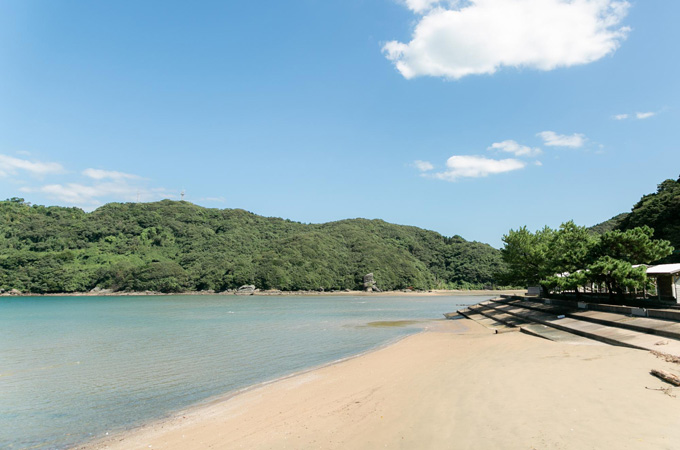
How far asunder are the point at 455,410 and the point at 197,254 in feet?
482

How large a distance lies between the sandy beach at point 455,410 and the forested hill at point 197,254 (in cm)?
12158

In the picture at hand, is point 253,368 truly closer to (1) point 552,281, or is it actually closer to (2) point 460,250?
(1) point 552,281

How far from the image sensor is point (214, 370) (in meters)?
15.7

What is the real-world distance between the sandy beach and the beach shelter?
1079cm

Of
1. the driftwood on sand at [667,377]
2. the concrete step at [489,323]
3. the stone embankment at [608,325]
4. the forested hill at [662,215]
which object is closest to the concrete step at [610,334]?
the stone embankment at [608,325]

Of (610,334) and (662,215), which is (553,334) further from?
(662,215)

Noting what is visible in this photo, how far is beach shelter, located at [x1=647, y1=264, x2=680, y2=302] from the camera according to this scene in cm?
2056

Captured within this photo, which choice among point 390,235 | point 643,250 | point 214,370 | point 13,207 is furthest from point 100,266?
point 643,250

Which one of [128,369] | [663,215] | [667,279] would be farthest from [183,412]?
[663,215]

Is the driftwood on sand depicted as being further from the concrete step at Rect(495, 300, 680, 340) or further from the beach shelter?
the beach shelter

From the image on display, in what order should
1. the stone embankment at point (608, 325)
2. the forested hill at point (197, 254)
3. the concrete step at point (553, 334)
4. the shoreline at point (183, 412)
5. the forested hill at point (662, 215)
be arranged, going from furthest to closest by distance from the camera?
the forested hill at point (197, 254), the forested hill at point (662, 215), the concrete step at point (553, 334), the stone embankment at point (608, 325), the shoreline at point (183, 412)

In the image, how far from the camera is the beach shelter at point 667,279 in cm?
2056

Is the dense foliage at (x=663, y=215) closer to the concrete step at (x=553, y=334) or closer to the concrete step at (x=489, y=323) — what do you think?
the concrete step at (x=489, y=323)

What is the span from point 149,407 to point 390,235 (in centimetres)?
18221
